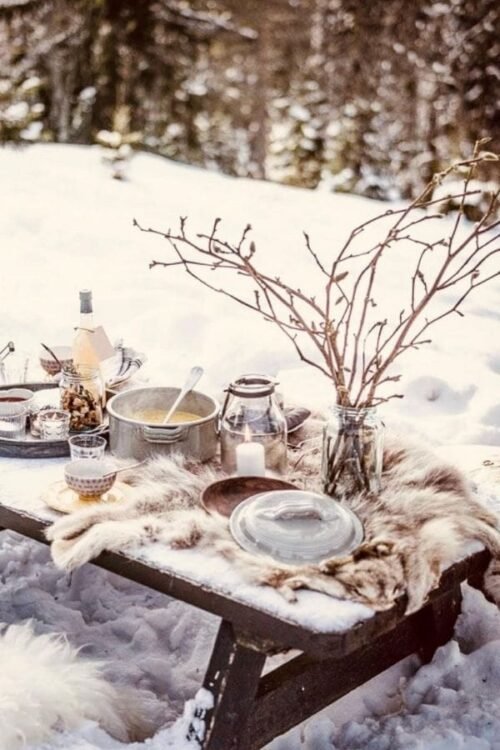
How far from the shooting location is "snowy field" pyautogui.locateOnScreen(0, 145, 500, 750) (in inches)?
78.3

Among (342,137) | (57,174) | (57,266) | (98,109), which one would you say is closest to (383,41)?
(342,137)

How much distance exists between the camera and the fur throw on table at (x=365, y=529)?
1.64 meters

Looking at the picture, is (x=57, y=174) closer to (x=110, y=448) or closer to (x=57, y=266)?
(x=57, y=266)

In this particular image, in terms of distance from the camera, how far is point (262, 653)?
1.68m

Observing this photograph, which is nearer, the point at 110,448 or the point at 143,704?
the point at 143,704

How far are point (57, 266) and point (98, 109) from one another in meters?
5.82

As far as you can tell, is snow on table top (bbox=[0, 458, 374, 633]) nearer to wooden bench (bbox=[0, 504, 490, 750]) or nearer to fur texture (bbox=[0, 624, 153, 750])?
wooden bench (bbox=[0, 504, 490, 750])

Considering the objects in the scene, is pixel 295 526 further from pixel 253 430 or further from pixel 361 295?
pixel 361 295

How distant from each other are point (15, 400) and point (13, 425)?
0.11 metres

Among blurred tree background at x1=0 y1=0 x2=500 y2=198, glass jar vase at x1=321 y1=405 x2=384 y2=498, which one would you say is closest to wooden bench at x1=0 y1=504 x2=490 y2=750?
glass jar vase at x1=321 y1=405 x2=384 y2=498

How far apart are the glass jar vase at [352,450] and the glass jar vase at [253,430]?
0.13m

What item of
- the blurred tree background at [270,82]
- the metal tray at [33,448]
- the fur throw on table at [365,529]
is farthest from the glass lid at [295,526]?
the blurred tree background at [270,82]

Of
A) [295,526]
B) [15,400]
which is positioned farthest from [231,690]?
[15,400]

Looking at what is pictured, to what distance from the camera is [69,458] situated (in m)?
2.16
